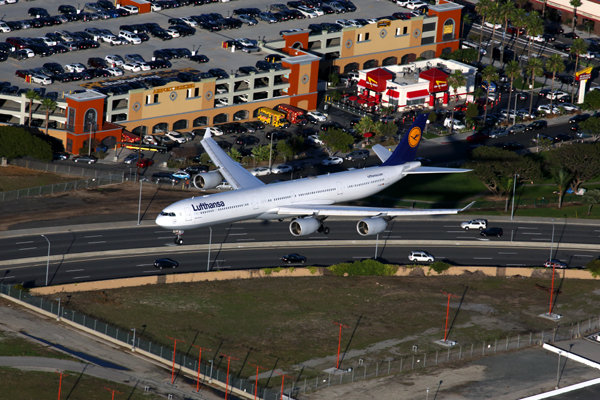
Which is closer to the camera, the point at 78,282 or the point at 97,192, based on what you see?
the point at 78,282

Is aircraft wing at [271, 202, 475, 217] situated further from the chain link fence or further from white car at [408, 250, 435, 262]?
white car at [408, 250, 435, 262]

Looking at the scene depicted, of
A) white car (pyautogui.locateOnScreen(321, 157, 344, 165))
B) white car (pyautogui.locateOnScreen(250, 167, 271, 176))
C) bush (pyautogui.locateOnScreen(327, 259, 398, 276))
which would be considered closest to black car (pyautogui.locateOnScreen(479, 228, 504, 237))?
bush (pyautogui.locateOnScreen(327, 259, 398, 276))

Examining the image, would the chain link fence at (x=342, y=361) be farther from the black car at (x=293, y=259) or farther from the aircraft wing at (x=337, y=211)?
the black car at (x=293, y=259)

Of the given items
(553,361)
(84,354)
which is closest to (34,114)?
(84,354)

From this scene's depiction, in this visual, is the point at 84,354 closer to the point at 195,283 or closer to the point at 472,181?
the point at 195,283

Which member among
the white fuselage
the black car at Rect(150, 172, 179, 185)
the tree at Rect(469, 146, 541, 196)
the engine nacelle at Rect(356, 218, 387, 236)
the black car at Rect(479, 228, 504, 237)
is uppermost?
the white fuselage

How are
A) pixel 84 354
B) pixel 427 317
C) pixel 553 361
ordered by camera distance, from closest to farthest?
pixel 84 354, pixel 553 361, pixel 427 317

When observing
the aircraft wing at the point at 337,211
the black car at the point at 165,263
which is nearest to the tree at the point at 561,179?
the aircraft wing at the point at 337,211
